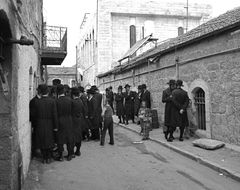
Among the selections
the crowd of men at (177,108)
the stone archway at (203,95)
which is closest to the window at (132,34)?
the stone archway at (203,95)

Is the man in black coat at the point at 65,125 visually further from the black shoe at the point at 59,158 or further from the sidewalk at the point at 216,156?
the sidewalk at the point at 216,156

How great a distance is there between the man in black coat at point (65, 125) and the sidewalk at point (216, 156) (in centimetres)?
279

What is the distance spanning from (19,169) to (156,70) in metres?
8.89

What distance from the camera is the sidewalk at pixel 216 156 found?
5.63 meters

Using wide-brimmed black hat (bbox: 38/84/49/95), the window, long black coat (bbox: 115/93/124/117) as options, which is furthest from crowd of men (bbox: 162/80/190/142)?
the window

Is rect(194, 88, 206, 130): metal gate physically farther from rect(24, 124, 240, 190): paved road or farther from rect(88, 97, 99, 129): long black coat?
rect(88, 97, 99, 129): long black coat

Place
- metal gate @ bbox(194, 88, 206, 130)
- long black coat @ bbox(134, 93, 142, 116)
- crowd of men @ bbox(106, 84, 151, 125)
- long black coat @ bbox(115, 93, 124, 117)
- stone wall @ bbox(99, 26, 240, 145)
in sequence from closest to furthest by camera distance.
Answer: stone wall @ bbox(99, 26, 240, 145) → metal gate @ bbox(194, 88, 206, 130) → long black coat @ bbox(134, 93, 142, 116) → crowd of men @ bbox(106, 84, 151, 125) → long black coat @ bbox(115, 93, 124, 117)

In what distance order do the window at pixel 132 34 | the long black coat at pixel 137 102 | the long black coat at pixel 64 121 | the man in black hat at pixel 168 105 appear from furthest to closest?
the window at pixel 132 34, the long black coat at pixel 137 102, the man in black hat at pixel 168 105, the long black coat at pixel 64 121

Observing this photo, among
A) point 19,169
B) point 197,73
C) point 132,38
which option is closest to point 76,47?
point 132,38

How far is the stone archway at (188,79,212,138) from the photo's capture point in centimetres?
854

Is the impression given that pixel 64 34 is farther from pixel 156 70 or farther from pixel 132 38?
pixel 132 38

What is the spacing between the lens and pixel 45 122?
21.8 feet

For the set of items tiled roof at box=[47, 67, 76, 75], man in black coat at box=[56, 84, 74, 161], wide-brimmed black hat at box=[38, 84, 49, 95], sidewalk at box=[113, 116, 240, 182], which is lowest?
sidewalk at box=[113, 116, 240, 182]

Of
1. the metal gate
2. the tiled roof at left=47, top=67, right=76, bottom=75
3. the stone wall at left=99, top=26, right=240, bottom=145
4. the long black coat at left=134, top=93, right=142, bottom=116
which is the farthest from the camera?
the tiled roof at left=47, top=67, right=76, bottom=75
